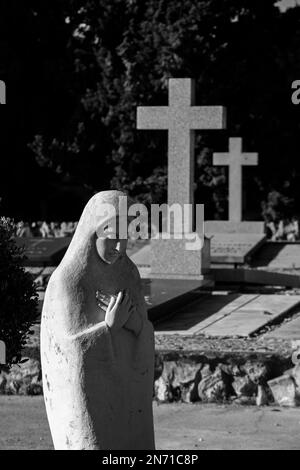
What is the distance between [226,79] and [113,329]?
74.7 feet

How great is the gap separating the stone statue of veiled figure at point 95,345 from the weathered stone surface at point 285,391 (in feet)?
14.3

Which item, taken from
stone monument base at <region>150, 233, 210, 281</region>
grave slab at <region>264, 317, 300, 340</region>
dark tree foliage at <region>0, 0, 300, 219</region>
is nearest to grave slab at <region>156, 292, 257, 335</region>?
stone monument base at <region>150, 233, 210, 281</region>

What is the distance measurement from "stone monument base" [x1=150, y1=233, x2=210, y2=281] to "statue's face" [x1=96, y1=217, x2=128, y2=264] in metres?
10.3

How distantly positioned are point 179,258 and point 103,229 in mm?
10424

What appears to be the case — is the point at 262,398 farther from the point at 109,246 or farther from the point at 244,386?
the point at 109,246

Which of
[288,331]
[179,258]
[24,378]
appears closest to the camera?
[24,378]

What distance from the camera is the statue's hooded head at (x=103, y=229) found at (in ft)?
17.9

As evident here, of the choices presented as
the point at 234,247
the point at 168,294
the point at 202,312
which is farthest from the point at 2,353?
the point at 234,247

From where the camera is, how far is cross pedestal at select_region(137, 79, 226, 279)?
52.2 feet

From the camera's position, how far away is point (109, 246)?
5.49m

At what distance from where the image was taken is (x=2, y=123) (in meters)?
28.5

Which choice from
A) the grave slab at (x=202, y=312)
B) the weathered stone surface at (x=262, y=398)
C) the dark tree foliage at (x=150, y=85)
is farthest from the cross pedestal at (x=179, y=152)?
the dark tree foliage at (x=150, y=85)
